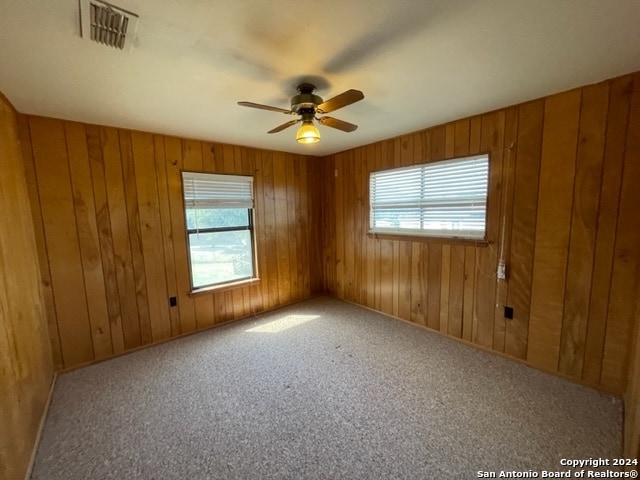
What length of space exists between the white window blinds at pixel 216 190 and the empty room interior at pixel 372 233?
26 millimetres

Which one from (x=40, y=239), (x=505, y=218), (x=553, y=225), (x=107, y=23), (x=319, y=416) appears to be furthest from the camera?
(x=505, y=218)

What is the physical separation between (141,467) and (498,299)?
2.92 m

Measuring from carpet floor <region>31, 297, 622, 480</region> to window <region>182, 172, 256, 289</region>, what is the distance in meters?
1.01

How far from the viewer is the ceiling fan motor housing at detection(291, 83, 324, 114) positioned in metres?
1.79

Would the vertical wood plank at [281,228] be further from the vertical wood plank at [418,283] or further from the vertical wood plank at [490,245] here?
the vertical wood plank at [490,245]

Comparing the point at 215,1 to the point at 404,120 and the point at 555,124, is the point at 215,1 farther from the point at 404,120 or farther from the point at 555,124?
the point at 555,124

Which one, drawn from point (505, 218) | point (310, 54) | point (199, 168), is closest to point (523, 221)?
point (505, 218)

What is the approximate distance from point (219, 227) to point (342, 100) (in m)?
2.31

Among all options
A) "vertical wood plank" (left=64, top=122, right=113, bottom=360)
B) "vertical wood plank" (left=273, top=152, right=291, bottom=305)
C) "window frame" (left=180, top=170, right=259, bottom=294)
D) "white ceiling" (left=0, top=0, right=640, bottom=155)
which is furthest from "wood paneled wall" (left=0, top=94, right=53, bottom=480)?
"vertical wood plank" (left=273, top=152, right=291, bottom=305)

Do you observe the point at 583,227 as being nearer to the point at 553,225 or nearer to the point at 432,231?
the point at 553,225

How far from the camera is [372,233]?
11.6ft

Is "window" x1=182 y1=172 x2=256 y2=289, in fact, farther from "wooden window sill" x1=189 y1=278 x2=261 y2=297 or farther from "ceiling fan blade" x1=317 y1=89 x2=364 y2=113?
"ceiling fan blade" x1=317 y1=89 x2=364 y2=113

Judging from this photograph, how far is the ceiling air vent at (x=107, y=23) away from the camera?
1104mm

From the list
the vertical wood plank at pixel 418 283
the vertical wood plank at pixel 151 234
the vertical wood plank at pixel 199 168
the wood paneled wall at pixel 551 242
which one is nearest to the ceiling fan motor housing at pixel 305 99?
the wood paneled wall at pixel 551 242
